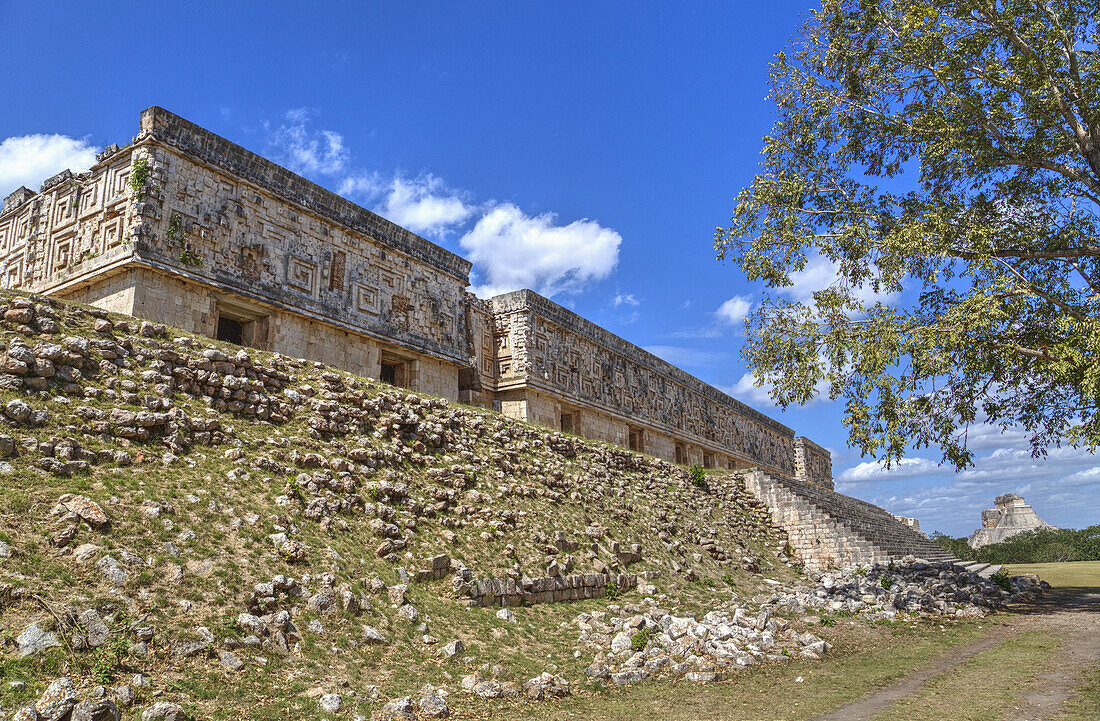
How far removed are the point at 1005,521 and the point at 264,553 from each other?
43.0 m

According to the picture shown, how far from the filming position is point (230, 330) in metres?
13.6

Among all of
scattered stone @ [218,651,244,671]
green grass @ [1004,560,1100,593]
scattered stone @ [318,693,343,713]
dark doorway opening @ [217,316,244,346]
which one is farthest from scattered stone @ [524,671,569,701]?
green grass @ [1004,560,1100,593]

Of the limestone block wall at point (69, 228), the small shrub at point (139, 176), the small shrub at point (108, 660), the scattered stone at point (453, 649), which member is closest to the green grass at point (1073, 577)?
the scattered stone at point (453, 649)

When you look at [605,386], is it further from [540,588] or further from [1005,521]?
[1005,521]

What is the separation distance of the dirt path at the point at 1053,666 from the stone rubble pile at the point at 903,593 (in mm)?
837

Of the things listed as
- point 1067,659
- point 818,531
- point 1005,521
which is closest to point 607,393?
point 818,531

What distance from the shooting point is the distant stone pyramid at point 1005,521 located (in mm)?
36469

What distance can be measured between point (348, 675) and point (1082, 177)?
1345cm

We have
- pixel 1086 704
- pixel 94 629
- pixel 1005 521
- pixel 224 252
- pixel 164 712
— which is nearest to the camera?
pixel 164 712

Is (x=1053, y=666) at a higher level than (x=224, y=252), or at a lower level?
lower

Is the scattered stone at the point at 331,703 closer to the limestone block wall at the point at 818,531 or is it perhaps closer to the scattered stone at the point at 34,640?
the scattered stone at the point at 34,640

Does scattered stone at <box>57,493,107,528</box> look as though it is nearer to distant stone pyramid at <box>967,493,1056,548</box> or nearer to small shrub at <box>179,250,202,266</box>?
small shrub at <box>179,250,202,266</box>

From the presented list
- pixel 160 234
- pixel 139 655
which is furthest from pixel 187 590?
pixel 160 234

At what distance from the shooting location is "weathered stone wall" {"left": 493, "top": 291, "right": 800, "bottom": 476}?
19891mm
